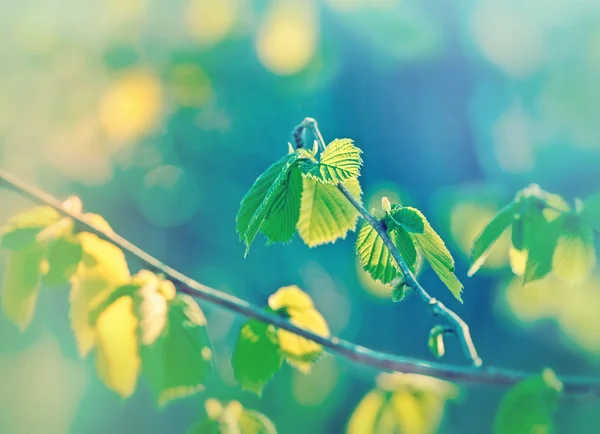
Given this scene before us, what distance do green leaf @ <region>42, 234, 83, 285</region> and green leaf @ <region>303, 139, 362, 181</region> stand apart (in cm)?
22

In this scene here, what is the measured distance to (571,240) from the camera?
0.47 m

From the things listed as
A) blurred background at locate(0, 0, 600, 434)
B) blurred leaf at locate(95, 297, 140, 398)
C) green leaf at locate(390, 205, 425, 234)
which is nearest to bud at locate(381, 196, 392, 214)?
green leaf at locate(390, 205, 425, 234)

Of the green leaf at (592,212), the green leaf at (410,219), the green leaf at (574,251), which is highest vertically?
the green leaf at (592,212)

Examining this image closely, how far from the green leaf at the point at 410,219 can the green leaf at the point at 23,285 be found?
0.31 m

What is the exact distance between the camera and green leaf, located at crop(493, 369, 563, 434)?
399mm

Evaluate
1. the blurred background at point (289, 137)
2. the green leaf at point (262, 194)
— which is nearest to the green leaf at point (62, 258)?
the green leaf at point (262, 194)

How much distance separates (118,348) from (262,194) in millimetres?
175

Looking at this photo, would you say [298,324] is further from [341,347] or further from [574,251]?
[574,251]

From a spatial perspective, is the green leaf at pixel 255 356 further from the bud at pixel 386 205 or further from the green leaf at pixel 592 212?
the green leaf at pixel 592 212

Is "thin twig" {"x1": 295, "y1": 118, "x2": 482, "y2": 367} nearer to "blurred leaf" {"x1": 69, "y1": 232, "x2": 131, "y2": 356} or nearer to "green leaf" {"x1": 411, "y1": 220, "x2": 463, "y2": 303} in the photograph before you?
"green leaf" {"x1": 411, "y1": 220, "x2": 463, "y2": 303}

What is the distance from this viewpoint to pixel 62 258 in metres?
0.49

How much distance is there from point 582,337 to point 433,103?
41.6 inches

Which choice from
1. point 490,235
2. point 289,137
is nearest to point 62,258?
point 490,235

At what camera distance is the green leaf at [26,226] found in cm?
50
